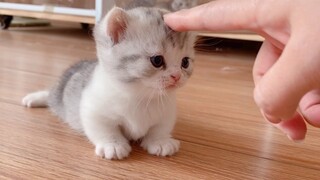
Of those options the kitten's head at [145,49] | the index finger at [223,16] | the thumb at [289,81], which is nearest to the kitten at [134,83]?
the kitten's head at [145,49]

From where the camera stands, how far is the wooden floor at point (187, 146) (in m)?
0.70

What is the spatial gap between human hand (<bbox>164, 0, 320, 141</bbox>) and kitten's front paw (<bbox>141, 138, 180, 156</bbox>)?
0.99 feet

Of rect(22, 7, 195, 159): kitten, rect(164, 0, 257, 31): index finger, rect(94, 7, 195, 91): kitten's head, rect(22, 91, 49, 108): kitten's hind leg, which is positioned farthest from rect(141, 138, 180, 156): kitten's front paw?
rect(22, 91, 49, 108): kitten's hind leg

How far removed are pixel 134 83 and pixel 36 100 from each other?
0.44m

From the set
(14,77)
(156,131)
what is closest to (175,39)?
(156,131)

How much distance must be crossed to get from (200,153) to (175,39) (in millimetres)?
228

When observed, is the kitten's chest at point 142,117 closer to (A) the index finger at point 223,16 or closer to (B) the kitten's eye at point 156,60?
(B) the kitten's eye at point 156,60

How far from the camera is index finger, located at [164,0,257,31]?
482 mm

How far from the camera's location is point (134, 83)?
741 mm

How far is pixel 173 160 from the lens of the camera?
0.77m

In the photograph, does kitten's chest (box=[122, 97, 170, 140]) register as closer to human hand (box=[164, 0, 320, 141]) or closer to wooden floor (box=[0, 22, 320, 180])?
wooden floor (box=[0, 22, 320, 180])

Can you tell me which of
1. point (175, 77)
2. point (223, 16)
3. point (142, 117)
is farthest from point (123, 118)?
point (223, 16)

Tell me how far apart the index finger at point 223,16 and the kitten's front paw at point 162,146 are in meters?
0.28

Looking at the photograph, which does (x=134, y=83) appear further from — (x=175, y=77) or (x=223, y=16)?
(x=223, y=16)
